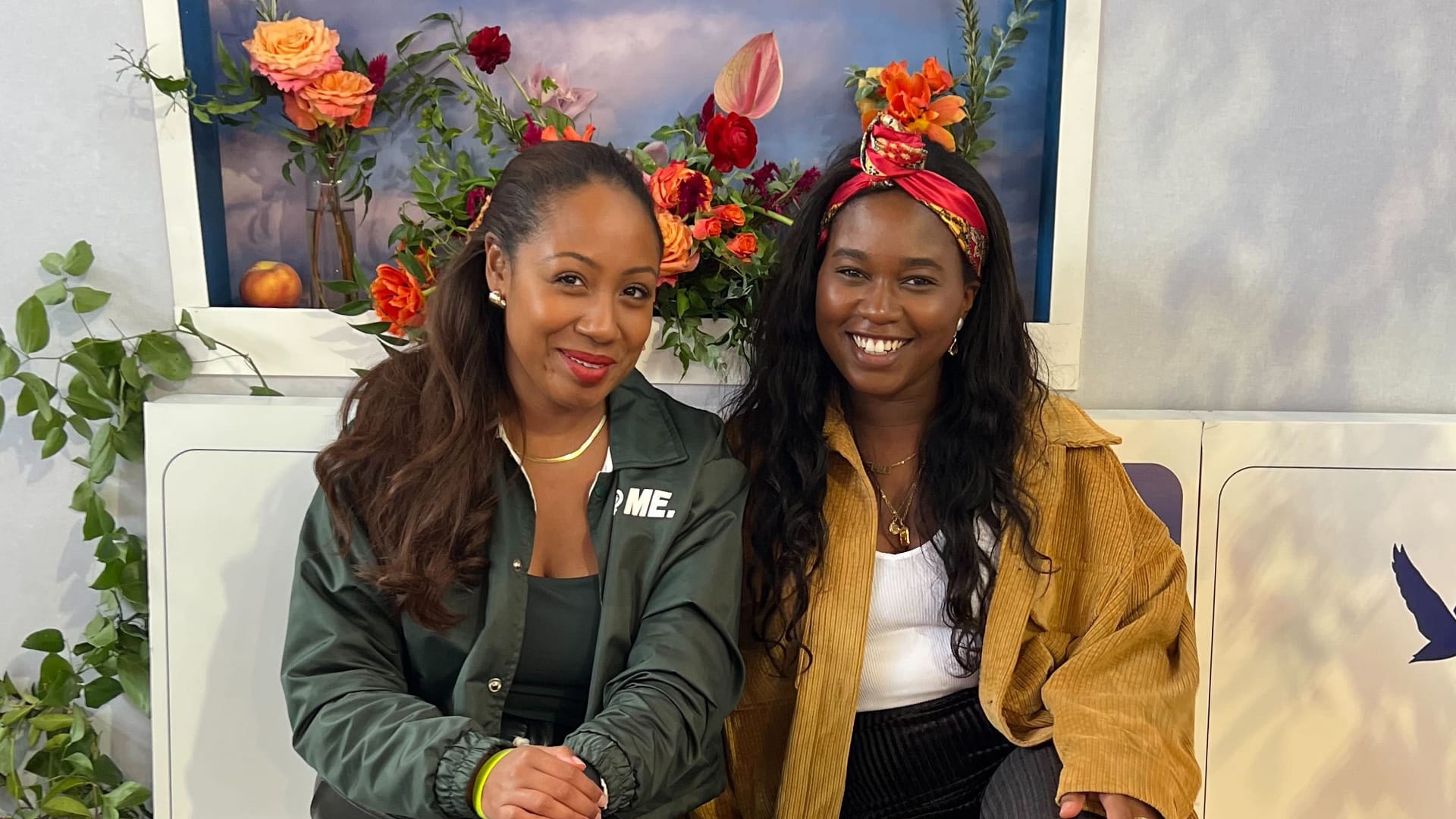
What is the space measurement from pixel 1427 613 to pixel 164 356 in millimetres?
2086

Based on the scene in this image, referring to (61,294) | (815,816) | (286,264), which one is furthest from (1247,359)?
(61,294)

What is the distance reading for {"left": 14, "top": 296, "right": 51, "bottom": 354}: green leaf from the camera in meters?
1.63

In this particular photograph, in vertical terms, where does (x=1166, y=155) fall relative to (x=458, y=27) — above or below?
below

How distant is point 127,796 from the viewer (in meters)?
1.69

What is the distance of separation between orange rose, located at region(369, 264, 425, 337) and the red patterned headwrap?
25.9 inches

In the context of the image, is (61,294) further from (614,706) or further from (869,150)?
(869,150)

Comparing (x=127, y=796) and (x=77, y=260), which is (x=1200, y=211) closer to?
(x=77, y=260)

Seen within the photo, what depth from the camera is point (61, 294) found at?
1.64 m

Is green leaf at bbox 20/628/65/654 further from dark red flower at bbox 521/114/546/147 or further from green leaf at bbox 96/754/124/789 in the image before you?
dark red flower at bbox 521/114/546/147

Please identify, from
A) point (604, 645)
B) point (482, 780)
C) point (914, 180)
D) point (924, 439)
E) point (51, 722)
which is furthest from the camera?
point (51, 722)

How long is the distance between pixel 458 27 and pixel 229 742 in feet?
3.94

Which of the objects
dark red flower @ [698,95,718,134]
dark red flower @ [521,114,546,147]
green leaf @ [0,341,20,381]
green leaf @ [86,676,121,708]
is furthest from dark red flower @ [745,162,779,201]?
green leaf @ [86,676,121,708]

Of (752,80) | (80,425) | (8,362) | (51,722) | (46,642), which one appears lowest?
(51,722)

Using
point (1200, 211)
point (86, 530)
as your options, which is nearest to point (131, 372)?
point (86, 530)
